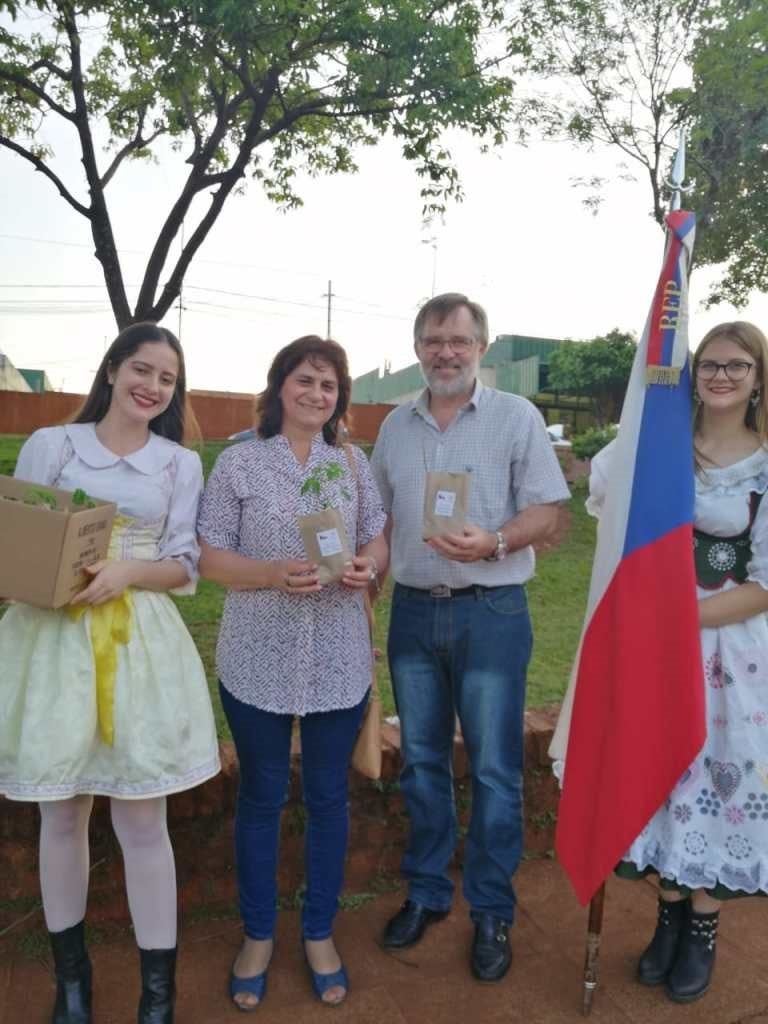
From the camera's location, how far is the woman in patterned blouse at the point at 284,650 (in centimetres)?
242

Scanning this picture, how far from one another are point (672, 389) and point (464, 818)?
184 centimetres

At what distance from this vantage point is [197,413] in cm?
2720

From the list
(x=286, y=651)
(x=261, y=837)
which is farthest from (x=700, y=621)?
(x=261, y=837)

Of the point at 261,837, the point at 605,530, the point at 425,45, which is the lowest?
the point at 261,837

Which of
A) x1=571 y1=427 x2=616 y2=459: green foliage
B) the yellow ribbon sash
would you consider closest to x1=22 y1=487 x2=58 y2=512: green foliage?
the yellow ribbon sash

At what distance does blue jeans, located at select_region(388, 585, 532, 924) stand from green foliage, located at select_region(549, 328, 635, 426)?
27.5 m

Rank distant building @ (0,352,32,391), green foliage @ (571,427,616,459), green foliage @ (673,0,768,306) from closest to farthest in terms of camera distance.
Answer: green foliage @ (673,0,768,306) < green foliage @ (571,427,616,459) < distant building @ (0,352,32,391)

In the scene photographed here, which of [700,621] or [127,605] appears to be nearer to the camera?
[127,605]

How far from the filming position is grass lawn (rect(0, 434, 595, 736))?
445cm

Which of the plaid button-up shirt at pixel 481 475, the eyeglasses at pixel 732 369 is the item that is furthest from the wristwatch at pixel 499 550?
the eyeglasses at pixel 732 369

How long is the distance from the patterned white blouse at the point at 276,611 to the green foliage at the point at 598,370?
91.2 feet

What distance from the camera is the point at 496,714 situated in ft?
8.64

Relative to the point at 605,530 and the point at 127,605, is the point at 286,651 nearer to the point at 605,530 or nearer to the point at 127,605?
the point at 127,605

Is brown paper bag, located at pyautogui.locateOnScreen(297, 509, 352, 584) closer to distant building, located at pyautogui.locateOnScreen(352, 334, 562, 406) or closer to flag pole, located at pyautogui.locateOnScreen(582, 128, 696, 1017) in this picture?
flag pole, located at pyautogui.locateOnScreen(582, 128, 696, 1017)
